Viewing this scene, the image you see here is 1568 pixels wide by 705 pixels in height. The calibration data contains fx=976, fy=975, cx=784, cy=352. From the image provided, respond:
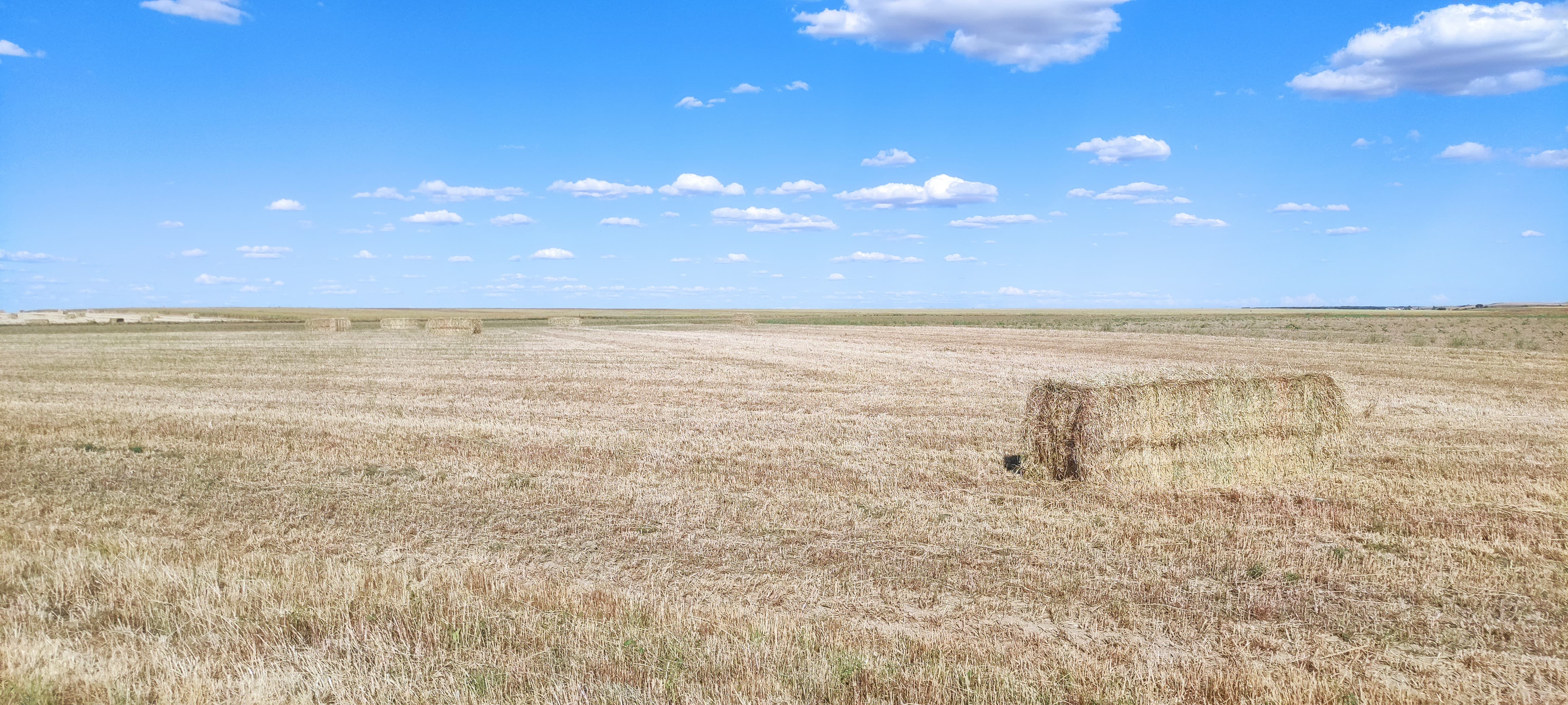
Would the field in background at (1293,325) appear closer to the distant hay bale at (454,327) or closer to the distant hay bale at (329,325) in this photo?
the distant hay bale at (329,325)

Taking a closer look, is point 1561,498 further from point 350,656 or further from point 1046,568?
point 350,656

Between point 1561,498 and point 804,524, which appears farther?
point 1561,498

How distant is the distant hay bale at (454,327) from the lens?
57.4m

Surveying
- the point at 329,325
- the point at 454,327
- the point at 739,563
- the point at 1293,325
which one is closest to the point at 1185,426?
the point at 739,563

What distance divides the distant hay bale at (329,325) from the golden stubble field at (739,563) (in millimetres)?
46133

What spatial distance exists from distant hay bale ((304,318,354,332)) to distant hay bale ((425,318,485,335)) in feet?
20.2

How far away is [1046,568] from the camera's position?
8.14m

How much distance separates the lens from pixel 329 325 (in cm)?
6506

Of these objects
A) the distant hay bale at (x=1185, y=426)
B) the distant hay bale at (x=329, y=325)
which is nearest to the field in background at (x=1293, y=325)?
the distant hay bale at (x=329, y=325)

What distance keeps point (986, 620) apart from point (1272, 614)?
2.10 metres

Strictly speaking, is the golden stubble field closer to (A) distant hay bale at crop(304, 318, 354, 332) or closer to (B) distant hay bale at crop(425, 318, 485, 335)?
(B) distant hay bale at crop(425, 318, 485, 335)

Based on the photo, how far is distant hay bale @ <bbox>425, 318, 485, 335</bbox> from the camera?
5744 cm

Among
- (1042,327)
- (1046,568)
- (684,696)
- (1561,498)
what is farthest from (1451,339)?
(684,696)

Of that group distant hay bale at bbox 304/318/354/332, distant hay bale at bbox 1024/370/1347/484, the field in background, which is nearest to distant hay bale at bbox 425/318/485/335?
distant hay bale at bbox 304/318/354/332
